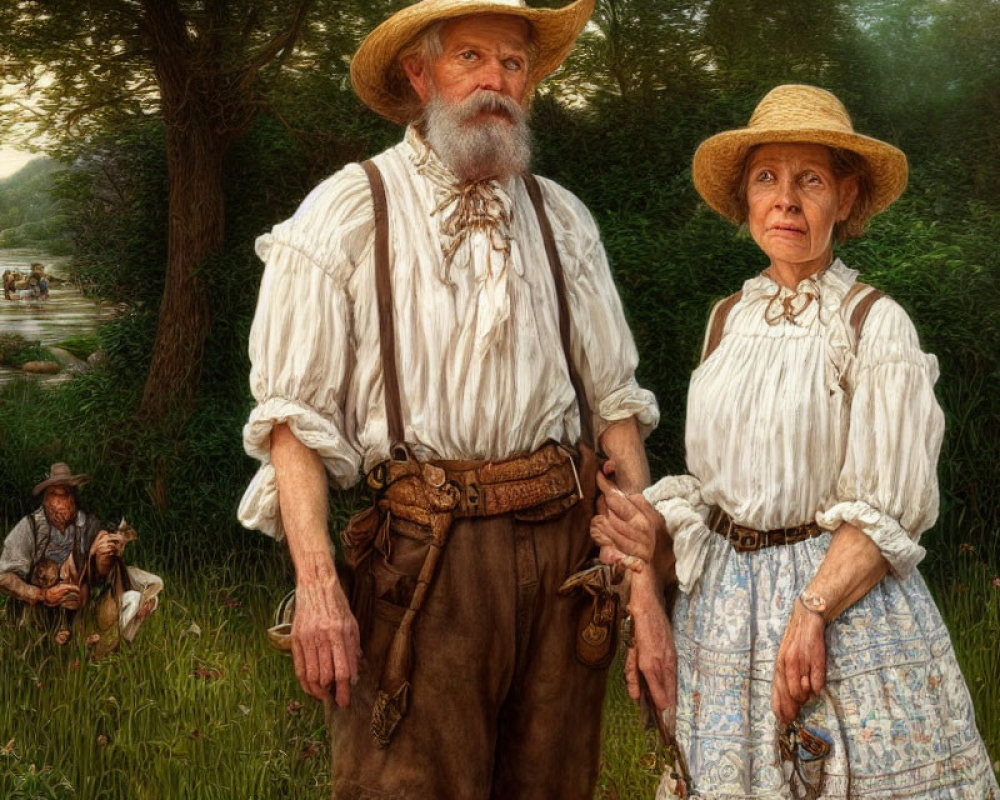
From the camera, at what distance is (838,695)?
3213 millimetres

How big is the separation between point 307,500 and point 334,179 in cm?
82

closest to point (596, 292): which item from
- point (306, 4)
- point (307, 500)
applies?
point (307, 500)

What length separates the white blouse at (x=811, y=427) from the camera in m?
3.14

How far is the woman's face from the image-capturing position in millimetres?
3316

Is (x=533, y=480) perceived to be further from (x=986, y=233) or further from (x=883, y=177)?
(x=986, y=233)

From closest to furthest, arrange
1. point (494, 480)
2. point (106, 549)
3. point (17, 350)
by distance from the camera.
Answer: point (494, 480), point (106, 549), point (17, 350)

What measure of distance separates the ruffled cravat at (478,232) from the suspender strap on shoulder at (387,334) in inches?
5.6

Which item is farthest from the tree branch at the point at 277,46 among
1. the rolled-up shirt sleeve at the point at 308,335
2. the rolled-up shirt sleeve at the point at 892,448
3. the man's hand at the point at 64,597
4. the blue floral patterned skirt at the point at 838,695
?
the rolled-up shirt sleeve at the point at 892,448

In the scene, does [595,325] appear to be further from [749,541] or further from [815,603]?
[815,603]

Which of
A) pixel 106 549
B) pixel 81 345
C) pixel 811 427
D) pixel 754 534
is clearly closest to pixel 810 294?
pixel 811 427

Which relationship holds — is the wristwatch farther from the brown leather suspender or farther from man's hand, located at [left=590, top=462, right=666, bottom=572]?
the brown leather suspender

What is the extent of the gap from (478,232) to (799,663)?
1335 mm

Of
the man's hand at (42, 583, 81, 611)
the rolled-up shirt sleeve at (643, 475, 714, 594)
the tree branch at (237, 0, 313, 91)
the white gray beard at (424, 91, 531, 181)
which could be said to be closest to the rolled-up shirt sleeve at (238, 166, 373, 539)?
the white gray beard at (424, 91, 531, 181)

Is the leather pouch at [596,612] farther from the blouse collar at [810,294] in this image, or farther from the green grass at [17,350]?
the green grass at [17,350]
